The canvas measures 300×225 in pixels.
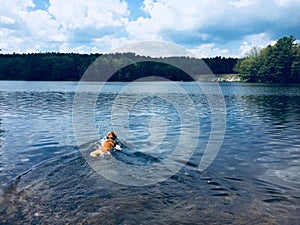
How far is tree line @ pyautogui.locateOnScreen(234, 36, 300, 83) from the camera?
402ft

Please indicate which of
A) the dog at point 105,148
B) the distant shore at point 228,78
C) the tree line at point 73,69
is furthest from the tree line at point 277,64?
the dog at point 105,148

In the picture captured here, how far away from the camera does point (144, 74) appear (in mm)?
159125

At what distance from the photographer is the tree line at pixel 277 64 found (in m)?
122

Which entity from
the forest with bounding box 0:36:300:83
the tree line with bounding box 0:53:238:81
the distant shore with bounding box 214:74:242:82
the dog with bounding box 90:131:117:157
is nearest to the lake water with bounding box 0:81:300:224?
the dog with bounding box 90:131:117:157

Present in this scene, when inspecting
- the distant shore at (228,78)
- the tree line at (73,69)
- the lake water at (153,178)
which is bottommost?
the lake water at (153,178)

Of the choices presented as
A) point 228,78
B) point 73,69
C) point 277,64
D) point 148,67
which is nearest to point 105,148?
point 277,64

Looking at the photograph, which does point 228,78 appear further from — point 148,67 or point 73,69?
point 73,69

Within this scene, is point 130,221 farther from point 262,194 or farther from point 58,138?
point 58,138

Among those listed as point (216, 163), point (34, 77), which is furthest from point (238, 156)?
point (34, 77)

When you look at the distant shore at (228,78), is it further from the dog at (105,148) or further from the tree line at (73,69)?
the dog at (105,148)

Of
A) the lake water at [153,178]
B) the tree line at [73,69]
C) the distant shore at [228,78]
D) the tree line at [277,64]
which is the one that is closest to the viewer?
the lake water at [153,178]

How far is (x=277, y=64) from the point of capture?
4847 inches

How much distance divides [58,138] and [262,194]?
43.7ft

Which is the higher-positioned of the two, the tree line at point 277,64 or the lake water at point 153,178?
the tree line at point 277,64
